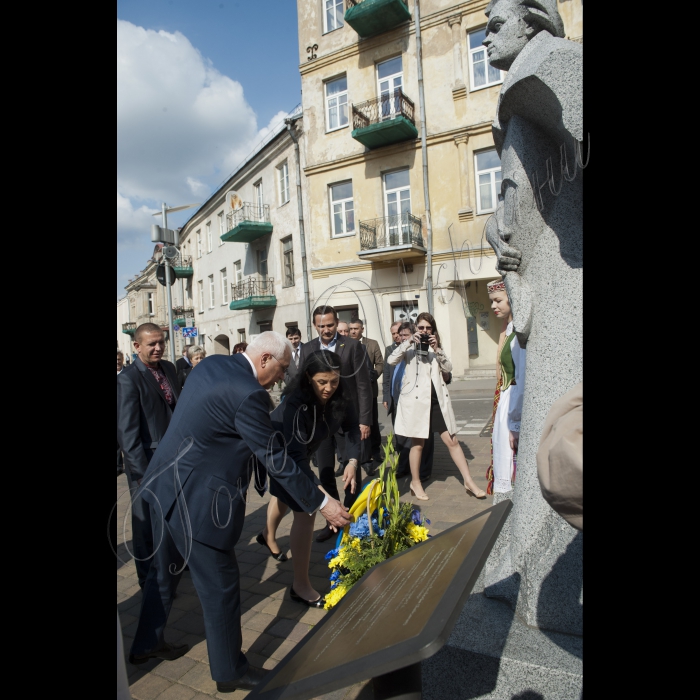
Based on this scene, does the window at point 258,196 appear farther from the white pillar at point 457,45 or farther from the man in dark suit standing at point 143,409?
the man in dark suit standing at point 143,409

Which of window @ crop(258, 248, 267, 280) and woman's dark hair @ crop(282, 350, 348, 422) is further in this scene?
window @ crop(258, 248, 267, 280)

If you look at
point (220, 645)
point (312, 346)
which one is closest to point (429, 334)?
point (312, 346)

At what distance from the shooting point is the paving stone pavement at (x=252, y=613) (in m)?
2.75

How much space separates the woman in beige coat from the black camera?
0.02 m

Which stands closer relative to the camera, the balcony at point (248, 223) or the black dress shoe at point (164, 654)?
the black dress shoe at point (164, 654)

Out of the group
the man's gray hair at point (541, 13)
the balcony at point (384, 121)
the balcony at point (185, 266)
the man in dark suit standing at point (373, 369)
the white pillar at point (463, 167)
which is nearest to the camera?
the man's gray hair at point (541, 13)

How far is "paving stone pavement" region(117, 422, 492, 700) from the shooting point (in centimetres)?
275

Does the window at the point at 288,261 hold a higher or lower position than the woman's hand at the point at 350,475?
higher

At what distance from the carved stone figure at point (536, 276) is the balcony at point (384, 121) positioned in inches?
578

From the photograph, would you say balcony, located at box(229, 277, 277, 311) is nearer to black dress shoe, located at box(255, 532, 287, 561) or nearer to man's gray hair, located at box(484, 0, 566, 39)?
black dress shoe, located at box(255, 532, 287, 561)

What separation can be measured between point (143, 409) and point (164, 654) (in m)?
1.63

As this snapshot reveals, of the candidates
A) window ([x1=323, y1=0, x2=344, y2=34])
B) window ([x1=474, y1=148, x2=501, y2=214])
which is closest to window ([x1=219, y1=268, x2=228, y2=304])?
window ([x1=323, y1=0, x2=344, y2=34])

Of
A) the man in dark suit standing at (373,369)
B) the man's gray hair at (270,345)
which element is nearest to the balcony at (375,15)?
the man in dark suit standing at (373,369)

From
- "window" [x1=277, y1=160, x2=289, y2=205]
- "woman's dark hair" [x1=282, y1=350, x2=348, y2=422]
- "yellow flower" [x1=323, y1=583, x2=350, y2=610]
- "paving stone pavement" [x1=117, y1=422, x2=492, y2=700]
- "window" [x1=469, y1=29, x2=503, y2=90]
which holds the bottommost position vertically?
"paving stone pavement" [x1=117, y1=422, x2=492, y2=700]
